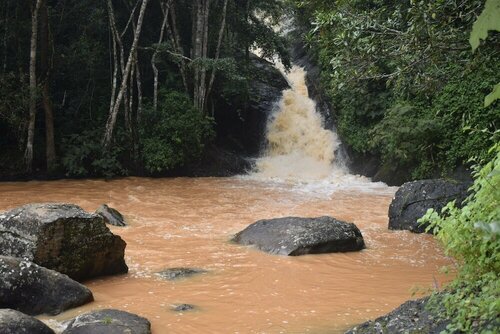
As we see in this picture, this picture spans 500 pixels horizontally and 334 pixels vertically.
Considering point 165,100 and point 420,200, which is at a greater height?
point 165,100

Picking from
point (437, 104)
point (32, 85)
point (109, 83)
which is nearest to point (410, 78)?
point (437, 104)

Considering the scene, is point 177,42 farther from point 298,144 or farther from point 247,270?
point 247,270

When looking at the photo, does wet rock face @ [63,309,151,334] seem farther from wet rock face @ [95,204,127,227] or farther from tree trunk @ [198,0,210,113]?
tree trunk @ [198,0,210,113]

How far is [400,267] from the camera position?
771 cm

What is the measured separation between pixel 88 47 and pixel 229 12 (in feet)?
20.7

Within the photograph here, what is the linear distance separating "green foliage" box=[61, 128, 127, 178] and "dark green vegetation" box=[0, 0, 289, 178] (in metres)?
0.03

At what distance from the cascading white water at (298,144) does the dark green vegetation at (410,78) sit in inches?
48.1

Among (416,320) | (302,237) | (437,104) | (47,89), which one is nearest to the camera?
(416,320)

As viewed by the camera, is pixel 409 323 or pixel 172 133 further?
pixel 172 133

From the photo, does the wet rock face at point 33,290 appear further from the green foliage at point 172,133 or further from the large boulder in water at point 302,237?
the green foliage at point 172,133

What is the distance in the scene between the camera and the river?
5.61 m

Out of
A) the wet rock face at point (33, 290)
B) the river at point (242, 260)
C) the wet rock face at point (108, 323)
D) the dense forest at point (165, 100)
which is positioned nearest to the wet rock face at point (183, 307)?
the river at point (242, 260)

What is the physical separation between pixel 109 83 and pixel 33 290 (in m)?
15.0

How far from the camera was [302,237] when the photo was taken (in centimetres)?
849
